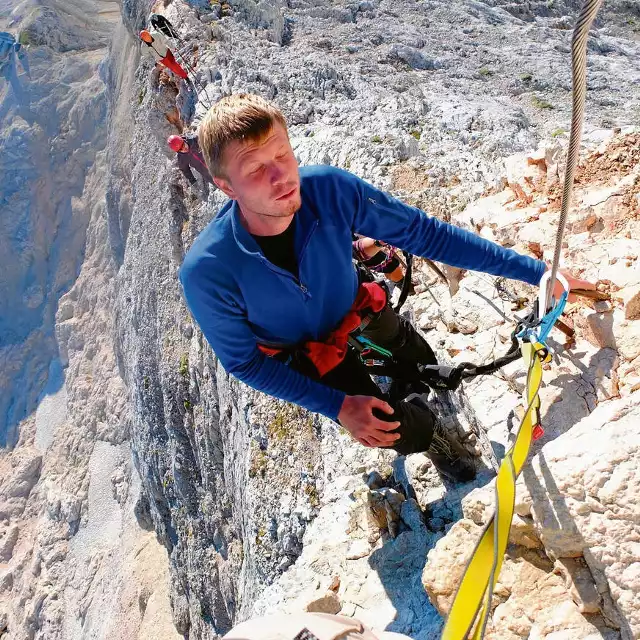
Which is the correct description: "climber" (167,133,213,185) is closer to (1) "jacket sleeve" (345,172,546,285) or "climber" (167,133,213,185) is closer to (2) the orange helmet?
(2) the orange helmet

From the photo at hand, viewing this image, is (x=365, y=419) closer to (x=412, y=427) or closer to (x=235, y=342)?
(x=412, y=427)

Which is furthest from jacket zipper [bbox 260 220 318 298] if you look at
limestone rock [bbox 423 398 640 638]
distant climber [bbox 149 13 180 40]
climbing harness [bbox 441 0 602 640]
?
distant climber [bbox 149 13 180 40]

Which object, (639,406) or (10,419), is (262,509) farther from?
(10,419)

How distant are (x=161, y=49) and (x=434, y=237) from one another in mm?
13478

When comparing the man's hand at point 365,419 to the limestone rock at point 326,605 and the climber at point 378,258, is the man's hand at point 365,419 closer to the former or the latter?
the limestone rock at point 326,605

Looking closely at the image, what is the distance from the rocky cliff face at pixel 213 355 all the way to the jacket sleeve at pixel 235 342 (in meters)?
1.18

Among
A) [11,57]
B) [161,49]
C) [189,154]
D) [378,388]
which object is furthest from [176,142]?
[11,57]

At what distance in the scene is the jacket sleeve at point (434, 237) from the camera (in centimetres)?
341

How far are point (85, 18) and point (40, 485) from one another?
103 feet

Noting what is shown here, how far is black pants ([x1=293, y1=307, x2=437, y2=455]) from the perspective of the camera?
383 centimetres

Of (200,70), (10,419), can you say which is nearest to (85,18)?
(10,419)

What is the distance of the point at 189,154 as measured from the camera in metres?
13.1

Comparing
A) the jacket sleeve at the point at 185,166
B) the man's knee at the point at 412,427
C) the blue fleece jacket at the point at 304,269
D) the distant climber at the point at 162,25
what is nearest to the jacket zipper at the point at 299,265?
the blue fleece jacket at the point at 304,269

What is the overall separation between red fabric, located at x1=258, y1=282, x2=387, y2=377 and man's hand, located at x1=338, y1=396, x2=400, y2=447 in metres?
0.37
